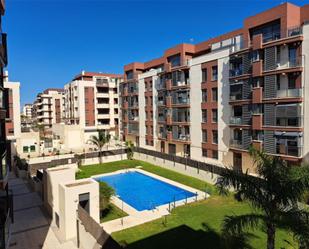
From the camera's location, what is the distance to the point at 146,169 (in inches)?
1416

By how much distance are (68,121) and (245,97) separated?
48888 millimetres

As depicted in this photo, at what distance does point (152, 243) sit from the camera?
1539 centimetres

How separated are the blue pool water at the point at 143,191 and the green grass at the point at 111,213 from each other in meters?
2.12

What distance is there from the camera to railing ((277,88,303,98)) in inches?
893

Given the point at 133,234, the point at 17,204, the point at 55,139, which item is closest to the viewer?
the point at 133,234

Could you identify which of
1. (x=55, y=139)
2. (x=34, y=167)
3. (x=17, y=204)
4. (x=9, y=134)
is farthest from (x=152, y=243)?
(x=55, y=139)

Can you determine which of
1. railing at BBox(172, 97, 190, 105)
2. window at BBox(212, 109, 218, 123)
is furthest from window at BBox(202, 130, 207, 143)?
railing at BBox(172, 97, 190, 105)

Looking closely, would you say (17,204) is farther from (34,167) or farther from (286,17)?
(286,17)

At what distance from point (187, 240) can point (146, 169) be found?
20498 millimetres

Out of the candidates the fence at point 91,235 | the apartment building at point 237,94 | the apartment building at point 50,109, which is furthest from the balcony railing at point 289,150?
the apartment building at point 50,109

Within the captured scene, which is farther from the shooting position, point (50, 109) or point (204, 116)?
point (50, 109)

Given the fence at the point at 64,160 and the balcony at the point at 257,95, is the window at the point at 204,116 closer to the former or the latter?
the balcony at the point at 257,95

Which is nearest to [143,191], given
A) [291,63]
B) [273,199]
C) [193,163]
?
[193,163]

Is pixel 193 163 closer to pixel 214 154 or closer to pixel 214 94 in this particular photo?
pixel 214 154
